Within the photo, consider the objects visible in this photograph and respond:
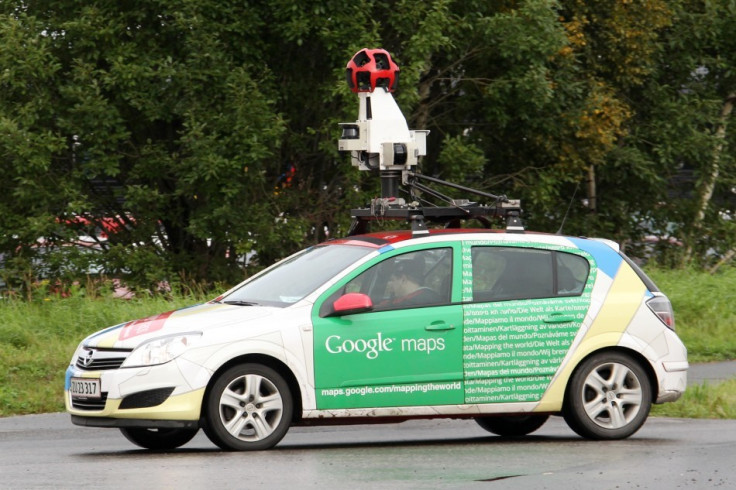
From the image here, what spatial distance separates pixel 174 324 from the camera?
9492 mm

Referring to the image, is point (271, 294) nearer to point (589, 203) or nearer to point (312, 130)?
point (312, 130)

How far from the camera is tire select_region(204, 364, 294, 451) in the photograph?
9.29 metres

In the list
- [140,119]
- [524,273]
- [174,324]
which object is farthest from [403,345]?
[140,119]

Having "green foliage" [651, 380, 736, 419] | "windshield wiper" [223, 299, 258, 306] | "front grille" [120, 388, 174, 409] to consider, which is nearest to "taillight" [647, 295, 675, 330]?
"green foliage" [651, 380, 736, 419]

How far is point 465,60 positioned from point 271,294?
16.1 metres

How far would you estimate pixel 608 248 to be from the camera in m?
10.6

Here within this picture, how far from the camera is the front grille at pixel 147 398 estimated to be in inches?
362

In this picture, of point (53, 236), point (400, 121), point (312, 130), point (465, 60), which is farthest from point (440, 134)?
point (400, 121)

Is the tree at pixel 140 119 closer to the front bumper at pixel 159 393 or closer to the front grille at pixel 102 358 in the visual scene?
the front grille at pixel 102 358

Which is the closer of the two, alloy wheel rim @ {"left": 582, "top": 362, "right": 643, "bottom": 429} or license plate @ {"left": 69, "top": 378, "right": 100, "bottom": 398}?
license plate @ {"left": 69, "top": 378, "right": 100, "bottom": 398}

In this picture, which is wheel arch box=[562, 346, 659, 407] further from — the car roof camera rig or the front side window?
the car roof camera rig

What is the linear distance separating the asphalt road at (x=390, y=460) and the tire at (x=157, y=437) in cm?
9

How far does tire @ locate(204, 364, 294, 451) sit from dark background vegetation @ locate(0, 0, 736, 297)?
38.3ft

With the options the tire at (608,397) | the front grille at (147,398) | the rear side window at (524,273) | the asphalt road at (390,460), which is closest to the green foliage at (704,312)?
the asphalt road at (390,460)
